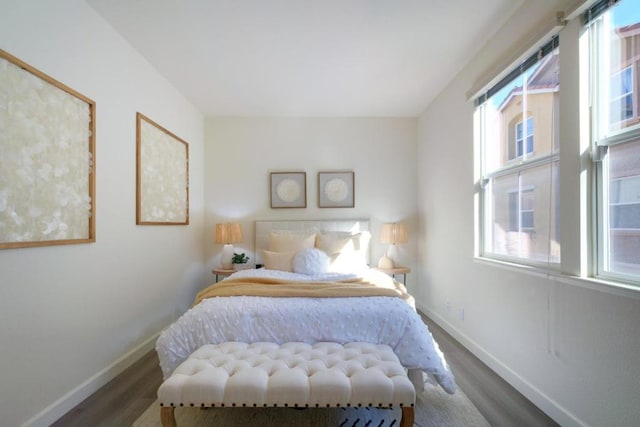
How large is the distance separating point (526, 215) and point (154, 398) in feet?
9.67

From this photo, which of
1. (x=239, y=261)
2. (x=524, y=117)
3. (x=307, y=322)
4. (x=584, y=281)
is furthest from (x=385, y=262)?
(x=584, y=281)

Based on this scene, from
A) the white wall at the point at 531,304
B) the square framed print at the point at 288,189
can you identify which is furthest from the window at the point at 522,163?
the square framed print at the point at 288,189

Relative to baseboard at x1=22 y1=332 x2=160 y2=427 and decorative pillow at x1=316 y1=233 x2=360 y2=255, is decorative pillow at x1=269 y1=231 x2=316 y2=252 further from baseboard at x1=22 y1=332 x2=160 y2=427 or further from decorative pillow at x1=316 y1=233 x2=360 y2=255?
baseboard at x1=22 y1=332 x2=160 y2=427

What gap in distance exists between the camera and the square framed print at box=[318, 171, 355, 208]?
414 cm

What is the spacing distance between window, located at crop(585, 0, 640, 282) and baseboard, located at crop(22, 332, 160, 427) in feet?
10.5

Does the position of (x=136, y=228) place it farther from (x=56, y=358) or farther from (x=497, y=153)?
(x=497, y=153)

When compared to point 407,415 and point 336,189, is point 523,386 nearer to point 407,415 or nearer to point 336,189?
point 407,415

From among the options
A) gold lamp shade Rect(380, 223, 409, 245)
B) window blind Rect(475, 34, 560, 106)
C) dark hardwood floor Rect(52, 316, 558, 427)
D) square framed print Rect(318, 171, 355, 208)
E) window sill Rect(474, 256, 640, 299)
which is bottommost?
dark hardwood floor Rect(52, 316, 558, 427)

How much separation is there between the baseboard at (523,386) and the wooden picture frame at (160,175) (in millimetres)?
3200

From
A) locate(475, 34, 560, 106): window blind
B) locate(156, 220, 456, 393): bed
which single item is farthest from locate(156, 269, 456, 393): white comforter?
locate(475, 34, 560, 106): window blind

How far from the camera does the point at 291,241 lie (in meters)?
3.60

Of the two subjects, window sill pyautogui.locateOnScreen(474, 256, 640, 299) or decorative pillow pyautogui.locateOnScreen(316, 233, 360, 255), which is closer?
window sill pyautogui.locateOnScreen(474, 256, 640, 299)

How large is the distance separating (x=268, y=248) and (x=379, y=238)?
1545 millimetres

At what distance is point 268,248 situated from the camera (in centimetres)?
400
